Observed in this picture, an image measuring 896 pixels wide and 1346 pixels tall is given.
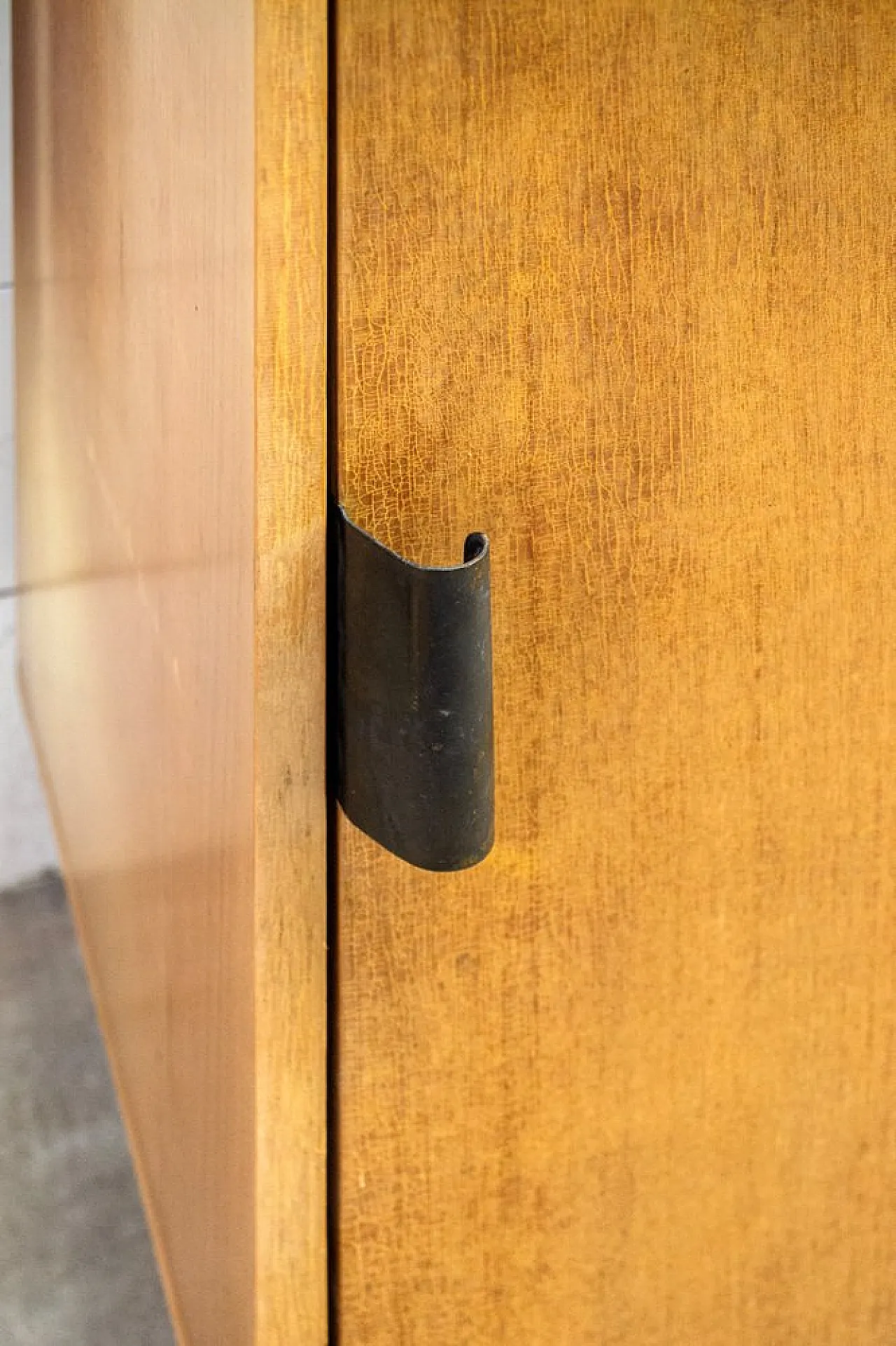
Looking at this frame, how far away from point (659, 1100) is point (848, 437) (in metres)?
0.19

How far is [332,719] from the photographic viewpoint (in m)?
0.35

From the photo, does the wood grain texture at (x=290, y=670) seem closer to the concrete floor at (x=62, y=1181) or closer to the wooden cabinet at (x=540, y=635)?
the wooden cabinet at (x=540, y=635)

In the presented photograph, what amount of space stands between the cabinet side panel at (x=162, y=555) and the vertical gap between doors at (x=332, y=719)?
0.02 metres

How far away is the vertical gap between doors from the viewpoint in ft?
1.01

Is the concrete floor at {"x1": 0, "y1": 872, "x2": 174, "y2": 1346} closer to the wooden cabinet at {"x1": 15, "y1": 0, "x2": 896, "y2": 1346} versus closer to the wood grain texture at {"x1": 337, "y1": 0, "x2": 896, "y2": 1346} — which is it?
the wooden cabinet at {"x1": 15, "y1": 0, "x2": 896, "y2": 1346}

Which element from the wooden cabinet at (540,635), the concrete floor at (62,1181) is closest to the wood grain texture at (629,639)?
the wooden cabinet at (540,635)

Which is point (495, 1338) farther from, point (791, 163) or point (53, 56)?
point (53, 56)

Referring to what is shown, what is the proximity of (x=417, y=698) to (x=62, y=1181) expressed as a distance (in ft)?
1.54

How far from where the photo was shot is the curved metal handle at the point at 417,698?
12.6 inches

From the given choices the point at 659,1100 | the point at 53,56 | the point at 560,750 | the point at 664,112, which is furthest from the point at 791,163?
the point at 53,56

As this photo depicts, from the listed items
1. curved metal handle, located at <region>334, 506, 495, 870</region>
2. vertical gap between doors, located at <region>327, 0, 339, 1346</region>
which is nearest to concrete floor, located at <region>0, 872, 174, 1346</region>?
vertical gap between doors, located at <region>327, 0, 339, 1346</region>

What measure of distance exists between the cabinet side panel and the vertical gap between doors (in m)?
0.02

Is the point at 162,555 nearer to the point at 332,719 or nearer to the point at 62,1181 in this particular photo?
the point at 332,719

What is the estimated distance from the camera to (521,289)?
33 centimetres
